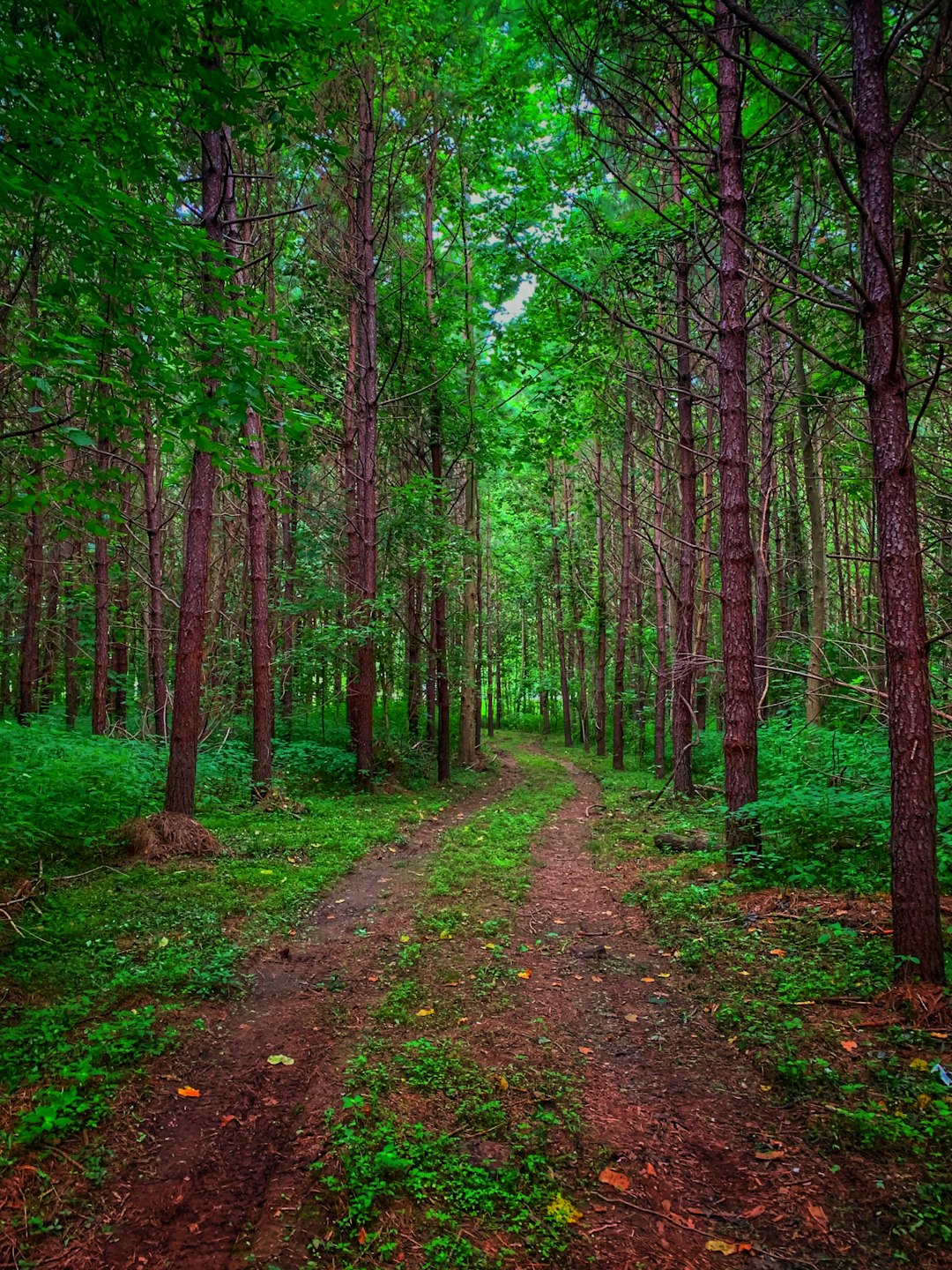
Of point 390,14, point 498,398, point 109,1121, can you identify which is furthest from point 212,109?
point 498,398

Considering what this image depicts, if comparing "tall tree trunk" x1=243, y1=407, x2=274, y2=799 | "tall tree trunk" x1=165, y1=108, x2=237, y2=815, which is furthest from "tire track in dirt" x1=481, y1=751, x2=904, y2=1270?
"tall tree trunk" x1=243, y1=407, x2=274, y2=799

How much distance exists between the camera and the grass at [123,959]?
300cm

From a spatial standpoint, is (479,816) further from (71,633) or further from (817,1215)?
(71,633)

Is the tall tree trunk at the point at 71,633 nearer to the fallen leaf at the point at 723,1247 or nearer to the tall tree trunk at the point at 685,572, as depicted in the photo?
the tall tree trunk at the point at 685,572

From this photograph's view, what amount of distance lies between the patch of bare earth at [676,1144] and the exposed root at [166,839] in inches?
170

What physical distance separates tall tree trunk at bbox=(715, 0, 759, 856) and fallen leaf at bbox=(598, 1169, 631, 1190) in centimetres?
424

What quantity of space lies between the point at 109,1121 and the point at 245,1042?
93 cm

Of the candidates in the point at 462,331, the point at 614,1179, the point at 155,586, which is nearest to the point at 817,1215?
the point at 614,1179

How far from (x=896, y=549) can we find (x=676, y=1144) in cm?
351

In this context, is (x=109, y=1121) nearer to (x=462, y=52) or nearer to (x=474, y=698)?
(x=474, y=698)

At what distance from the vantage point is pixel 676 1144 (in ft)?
9.35

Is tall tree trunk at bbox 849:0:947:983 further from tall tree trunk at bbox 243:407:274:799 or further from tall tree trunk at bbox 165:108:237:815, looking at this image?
tall tree trunk at bbox 243:407:274:799

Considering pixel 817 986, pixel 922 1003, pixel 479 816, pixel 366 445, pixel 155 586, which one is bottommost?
pixel 479 816

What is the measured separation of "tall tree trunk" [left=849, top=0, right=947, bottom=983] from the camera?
12.1 ft
